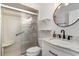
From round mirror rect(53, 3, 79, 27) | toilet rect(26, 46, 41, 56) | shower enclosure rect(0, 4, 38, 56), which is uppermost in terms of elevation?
round mirror rect(53, 3, 79, 27)

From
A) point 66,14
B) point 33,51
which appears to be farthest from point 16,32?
point 66,14

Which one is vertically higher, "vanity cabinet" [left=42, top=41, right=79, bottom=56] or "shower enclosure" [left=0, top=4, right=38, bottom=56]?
"shower enclosure" [left=0, top=4, right=38, bottom=56]

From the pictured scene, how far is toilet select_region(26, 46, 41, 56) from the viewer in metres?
1.41

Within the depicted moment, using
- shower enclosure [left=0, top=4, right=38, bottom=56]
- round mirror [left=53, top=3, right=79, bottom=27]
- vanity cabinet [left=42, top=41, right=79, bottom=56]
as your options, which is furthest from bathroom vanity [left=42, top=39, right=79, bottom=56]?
round mirror [left=53, top=3, right=79, bottom=27]

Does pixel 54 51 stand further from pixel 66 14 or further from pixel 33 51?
pixel 66 14

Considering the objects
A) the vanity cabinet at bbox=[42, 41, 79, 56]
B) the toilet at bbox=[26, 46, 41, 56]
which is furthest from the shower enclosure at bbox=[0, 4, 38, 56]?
the vanity cabinet at bbox=[42, 41, 79, 56]

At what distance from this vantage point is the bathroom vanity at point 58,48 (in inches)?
48.4

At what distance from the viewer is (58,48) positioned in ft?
4.52

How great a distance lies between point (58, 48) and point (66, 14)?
0.59 meters

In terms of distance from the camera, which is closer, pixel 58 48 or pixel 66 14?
pixel 58 48

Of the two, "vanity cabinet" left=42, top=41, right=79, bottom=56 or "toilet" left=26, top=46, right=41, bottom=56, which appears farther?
"toilet" left=26, top=46, right=41, bottom=56

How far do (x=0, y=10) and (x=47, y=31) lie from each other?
811 mm

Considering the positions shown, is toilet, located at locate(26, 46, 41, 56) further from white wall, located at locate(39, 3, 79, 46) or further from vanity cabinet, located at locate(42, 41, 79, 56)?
white wall, located at locate(39, 3, 79, 46)

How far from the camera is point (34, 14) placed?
4.87 ft
